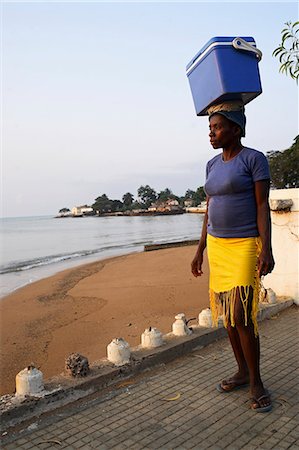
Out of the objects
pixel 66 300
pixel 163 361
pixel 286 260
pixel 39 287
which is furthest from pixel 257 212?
pixel 39 287

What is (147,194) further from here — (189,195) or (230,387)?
(230,387)

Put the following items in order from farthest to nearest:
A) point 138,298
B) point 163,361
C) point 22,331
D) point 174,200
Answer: point 174,200 → point 138,298 → point 22,331 → point 163,361

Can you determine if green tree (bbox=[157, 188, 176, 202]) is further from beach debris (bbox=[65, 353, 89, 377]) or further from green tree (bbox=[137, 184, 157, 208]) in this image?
beach debris (bbox=[65, 353, 89, 377])

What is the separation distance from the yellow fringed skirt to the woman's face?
2.22ft

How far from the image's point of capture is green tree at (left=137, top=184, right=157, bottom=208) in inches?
4358

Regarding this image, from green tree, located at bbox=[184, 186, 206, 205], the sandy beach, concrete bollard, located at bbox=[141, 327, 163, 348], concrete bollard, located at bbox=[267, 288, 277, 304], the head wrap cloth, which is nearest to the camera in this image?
the head wrap cloth

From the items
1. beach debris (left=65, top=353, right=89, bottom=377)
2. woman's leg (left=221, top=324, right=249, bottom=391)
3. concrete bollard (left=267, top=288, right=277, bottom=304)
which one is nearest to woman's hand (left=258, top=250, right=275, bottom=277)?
woman's leg (left=221, top=324, right=249, bottom=391)

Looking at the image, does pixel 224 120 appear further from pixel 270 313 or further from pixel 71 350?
pixel 71 350

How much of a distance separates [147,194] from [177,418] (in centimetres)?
11014

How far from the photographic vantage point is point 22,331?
704 centimetres

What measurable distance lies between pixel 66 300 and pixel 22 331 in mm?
2434

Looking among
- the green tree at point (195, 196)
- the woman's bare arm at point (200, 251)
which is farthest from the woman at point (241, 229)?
the green tree at point (195, 196)

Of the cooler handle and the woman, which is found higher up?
the cooler handle

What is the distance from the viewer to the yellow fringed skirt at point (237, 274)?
9.04ft
